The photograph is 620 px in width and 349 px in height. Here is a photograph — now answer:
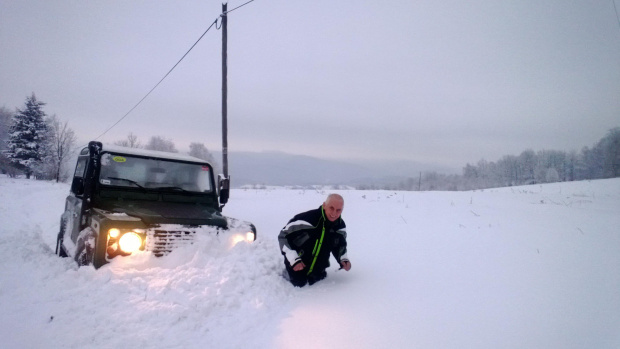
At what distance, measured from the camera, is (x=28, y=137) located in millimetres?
34344

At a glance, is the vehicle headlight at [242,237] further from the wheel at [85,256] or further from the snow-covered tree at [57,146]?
the snow-covered tree at [57,146]

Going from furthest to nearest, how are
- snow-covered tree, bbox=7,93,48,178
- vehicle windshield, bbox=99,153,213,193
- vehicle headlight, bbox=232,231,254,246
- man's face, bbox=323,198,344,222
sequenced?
snow-covered tree, bbox=7,93,48,178, vehicle windshield, bbox=99,153,213,193, vehicle headlight, bbox=232,231,254,246, man's face, bbox=323,198,344,222

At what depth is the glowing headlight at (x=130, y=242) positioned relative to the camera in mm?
3814

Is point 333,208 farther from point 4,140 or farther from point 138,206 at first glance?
point 4,140

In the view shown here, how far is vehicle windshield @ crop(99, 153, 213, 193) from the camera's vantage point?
507cm

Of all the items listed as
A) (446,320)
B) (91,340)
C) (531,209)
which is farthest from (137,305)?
(531,209)

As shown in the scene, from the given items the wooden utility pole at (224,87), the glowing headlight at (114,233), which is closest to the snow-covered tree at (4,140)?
the wooden utility pole at (224,87)

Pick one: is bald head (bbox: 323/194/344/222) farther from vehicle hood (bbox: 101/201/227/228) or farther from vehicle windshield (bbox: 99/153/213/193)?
vehicle windshield (bbox: 99/153/213/193)

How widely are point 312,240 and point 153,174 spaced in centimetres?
289

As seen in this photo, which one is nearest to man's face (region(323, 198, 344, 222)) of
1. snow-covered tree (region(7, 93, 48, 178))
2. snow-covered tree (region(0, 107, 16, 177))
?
snow-covered tree (region(7, 93, 48, 178))

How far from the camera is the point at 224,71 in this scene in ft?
37.0

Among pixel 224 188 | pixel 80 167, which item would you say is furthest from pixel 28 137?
pixel 224 188

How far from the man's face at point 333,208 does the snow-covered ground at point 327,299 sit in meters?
0.94

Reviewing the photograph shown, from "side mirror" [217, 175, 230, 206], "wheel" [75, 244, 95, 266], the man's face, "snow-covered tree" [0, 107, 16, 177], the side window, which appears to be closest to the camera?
"wheel" [75, 244, 95, 266]
